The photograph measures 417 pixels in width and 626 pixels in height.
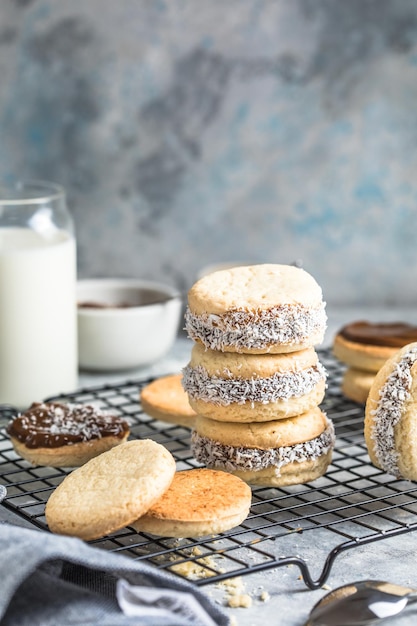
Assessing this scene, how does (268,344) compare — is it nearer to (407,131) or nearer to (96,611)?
(96,611)

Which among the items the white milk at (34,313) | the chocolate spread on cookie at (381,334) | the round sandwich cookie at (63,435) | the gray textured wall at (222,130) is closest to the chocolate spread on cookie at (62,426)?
the round sandwich cookie at (63,435)

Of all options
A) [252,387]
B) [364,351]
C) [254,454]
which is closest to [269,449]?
[254,454]

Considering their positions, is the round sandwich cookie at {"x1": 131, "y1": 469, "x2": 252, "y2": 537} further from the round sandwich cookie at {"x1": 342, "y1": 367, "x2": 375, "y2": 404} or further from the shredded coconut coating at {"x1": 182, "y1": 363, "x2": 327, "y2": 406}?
the round sandwich cookie at {"x1": 342, "y1": 367, "x2": 375, "y2": 404}

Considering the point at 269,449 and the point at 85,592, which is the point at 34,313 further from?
the point at 85,592

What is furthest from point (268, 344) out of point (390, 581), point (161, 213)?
point (161, 213)

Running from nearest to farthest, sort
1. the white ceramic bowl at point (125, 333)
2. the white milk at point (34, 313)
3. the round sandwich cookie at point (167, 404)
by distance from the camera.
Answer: the round sandwich cookie at point (167, 404)
the white milk at point (34, 313)
the white ceramic bowl at point (125, 333)

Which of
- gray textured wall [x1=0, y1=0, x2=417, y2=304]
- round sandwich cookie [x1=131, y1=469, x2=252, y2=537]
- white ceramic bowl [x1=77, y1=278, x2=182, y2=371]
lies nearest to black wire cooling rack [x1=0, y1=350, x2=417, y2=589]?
round sandwich cookie [x1=131, y1=469, x2=252, y2=537]

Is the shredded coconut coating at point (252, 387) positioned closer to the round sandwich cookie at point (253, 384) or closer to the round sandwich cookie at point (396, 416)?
the round sandwich cookie at point (253, 384)
